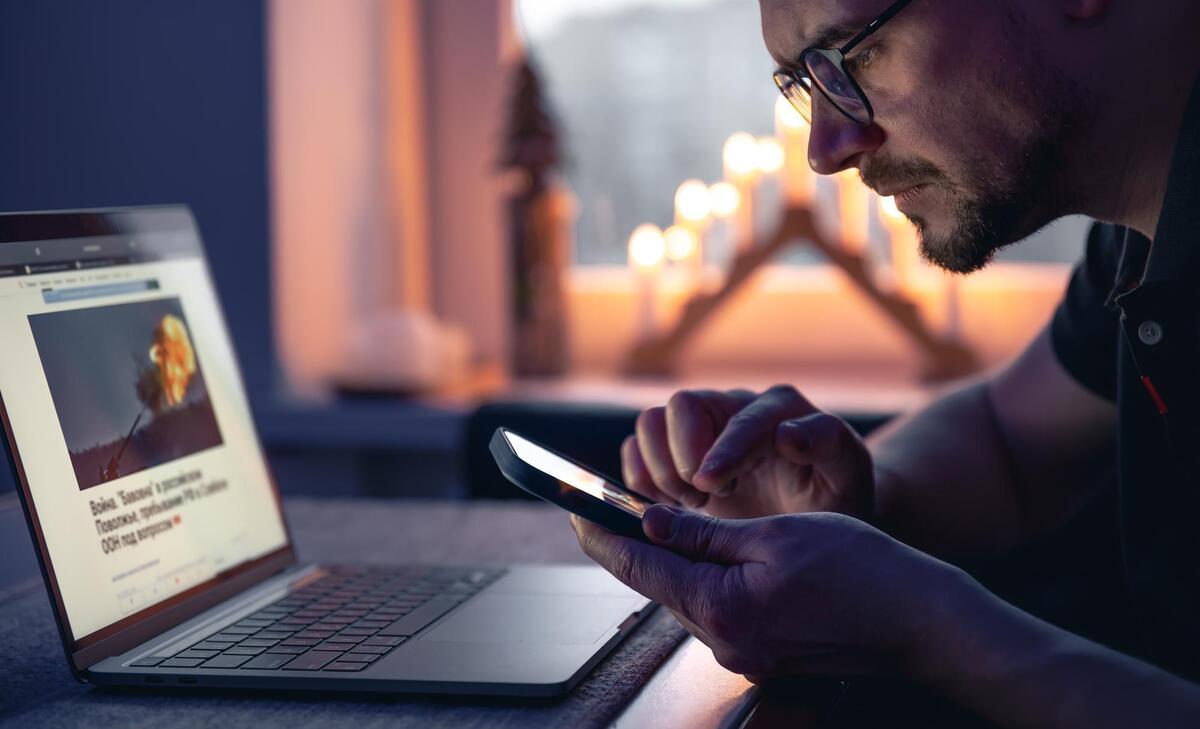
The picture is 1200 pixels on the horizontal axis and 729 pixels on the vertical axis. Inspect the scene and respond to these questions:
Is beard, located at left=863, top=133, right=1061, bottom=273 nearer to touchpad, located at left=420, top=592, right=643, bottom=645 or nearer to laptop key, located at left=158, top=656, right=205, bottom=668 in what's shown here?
touchpad, located at left=420, top=592, right=643, bottom=645

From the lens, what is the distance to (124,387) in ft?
2.50

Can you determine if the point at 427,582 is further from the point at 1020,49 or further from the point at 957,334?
the point at 957,334

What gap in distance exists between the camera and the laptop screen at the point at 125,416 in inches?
27.1

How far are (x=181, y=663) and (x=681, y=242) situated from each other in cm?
162

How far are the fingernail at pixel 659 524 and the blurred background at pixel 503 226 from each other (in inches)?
38.4

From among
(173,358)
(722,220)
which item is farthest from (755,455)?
(722,220)

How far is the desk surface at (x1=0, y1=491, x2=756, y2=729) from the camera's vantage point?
0.61m

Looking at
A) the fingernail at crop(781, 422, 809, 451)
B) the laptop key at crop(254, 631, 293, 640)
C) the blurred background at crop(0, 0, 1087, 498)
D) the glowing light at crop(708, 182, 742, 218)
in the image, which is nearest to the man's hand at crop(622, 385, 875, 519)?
the fingernail at crop(781, 422, 809, 451)

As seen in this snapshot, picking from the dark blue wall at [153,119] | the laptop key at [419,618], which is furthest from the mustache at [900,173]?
the dark blue wall at [153,119]

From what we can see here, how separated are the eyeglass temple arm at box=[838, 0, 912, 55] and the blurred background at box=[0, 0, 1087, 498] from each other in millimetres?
791

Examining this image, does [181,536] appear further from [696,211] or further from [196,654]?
[696,211]

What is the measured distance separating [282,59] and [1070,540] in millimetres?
1436

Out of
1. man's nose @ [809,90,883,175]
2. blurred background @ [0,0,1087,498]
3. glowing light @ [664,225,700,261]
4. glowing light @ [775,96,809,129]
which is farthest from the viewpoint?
glowing light @ [664,225,700,261]

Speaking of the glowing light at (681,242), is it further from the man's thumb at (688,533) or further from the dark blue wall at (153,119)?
the man's thumb at (688,533)
